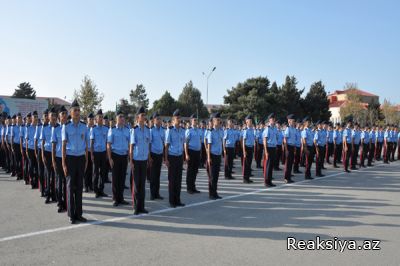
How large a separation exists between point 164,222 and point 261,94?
39.7 meters

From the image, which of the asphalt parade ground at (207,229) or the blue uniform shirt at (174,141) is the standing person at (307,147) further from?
the blue uniform shirt at (174,141)

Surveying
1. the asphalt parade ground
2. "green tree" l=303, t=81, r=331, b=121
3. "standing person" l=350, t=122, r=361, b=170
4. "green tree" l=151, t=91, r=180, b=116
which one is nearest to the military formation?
the asphalt parade ground

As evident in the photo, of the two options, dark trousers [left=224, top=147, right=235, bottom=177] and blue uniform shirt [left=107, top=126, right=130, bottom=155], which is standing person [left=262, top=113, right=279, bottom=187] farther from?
blue uniform shirt [left=107, top=126, right=130, bottom=155]

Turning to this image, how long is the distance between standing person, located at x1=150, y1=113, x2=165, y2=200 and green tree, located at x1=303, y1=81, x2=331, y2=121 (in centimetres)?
4805

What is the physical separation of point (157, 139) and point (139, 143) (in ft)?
4.32

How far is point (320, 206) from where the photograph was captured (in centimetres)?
830

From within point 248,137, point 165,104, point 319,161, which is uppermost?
point 165,104

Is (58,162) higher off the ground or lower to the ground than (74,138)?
lower

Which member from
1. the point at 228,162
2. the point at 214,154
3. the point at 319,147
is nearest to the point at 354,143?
the point at 319,147

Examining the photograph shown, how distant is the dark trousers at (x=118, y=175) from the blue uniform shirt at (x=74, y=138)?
1487 mm

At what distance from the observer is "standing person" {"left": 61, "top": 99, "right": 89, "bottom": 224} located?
21.8 ft

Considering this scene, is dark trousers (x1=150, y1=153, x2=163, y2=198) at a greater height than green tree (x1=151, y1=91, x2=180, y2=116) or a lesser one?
lesser

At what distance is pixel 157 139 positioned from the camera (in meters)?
8.86

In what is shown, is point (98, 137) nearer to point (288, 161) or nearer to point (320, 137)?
point (288, 161)
